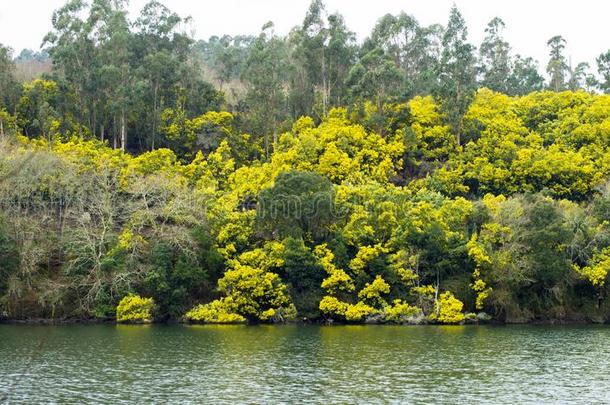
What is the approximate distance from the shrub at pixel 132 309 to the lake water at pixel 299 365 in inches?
82.8

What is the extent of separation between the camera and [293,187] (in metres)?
60.5

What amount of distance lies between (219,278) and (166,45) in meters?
32.7

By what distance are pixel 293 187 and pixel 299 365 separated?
78.0 ft

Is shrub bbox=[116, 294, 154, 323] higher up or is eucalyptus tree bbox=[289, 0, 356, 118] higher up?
eucalyptus tree bbox=[289, 0, 356, 118]

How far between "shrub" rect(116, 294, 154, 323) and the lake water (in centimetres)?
210

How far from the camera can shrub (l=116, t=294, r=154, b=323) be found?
2211 inches

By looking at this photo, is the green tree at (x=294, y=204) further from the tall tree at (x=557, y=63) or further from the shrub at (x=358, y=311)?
the tall tree at (x=557, y=63)

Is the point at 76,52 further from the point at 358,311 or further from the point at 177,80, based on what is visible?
the point at 358,311

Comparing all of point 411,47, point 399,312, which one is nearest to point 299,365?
point 399,312

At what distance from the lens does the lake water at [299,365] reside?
31.5 metres

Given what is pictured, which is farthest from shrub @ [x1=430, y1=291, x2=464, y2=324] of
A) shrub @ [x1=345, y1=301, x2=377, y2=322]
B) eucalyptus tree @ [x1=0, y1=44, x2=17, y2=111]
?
eucalyptus tree @ [x1=0, y1=44, x2=17, y2=111]

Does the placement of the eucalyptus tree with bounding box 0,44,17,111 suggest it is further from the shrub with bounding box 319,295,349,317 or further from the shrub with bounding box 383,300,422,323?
the shrub with bounding box 383,300,422,323

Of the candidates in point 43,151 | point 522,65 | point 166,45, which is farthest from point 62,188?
point 522,65

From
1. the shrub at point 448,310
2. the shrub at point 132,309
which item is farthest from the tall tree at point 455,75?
the shrub at point 132,309
